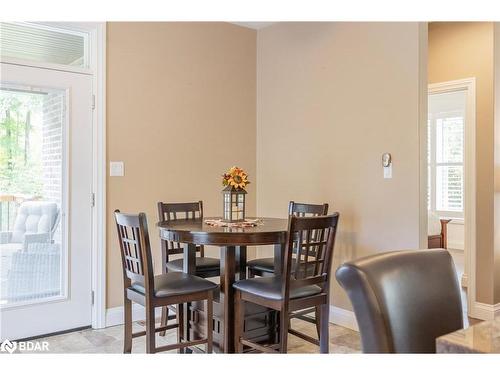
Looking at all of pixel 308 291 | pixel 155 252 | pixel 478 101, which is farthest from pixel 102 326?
pixel 478 101

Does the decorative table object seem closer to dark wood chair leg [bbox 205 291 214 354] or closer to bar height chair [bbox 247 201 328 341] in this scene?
bar height chair [bbox 247 201 328 341]

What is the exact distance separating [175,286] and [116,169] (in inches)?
54.9

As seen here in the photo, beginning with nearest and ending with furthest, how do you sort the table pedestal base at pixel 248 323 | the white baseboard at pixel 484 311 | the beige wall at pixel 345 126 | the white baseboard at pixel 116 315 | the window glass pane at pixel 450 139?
the table pedestal base at pixel 248 323 → the beige wall at pixel 345 126 → the white baseboard at pixel 116 315 → the white baseboard at pixel 484 311 → the window glass pane at pixel 450 139

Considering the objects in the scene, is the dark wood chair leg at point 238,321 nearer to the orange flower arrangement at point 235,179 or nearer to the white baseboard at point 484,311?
the orange flower arrangement at point 235,179

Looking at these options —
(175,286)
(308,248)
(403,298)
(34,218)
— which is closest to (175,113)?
(34,218)

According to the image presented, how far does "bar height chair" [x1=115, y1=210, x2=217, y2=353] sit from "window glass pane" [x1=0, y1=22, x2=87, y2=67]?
1.50 meters

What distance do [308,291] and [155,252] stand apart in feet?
5.49

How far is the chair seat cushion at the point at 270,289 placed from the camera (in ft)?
7.84

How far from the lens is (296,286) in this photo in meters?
2.40

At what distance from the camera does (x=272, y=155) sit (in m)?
4.23

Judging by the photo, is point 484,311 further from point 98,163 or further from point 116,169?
point 98,163

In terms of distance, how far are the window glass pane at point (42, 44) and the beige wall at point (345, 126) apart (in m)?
1.75

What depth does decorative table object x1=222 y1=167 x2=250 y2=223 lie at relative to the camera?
9.71ft

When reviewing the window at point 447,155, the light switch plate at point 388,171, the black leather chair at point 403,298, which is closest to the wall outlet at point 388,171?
the light switch plate at point 388,171
